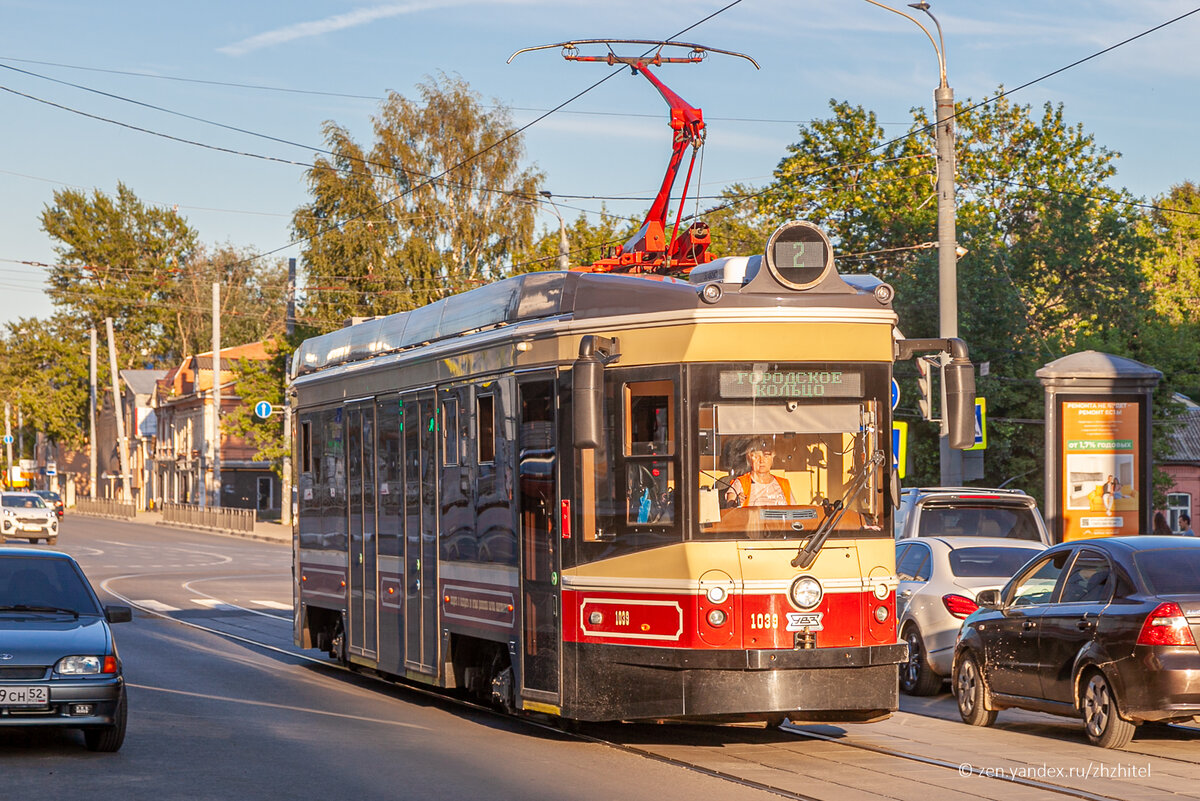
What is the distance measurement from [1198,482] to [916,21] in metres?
48.0

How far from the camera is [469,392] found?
493 inches

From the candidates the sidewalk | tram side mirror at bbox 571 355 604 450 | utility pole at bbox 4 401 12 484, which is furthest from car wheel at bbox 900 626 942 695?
utility pole at bbox 4 401 12 484

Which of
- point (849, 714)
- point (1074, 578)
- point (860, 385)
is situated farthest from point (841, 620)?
point (1074, 578)

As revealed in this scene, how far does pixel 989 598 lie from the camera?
1289 centimetres

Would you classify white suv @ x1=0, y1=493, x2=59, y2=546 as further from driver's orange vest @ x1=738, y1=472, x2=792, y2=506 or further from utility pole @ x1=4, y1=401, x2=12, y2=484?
utility pole @ x1=4, y1=401, x2=12, y2=484

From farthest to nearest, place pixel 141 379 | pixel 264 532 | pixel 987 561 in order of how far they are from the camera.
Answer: pixel 141 379 < pixel 264 532 < pixel 987 561

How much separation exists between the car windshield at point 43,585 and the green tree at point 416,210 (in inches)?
1908

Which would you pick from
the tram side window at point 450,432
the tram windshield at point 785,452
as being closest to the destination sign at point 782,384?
the tram windshield at point 785,452

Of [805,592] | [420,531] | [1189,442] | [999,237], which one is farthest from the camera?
[1189,442]

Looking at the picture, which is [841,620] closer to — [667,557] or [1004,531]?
[667,557]

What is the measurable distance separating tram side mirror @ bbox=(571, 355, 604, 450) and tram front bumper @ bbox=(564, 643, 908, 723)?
145 centimetres

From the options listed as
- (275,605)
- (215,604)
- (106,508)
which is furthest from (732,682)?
(106,508)

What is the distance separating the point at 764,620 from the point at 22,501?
48.0m

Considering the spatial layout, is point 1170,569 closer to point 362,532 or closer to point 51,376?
point 362,532
